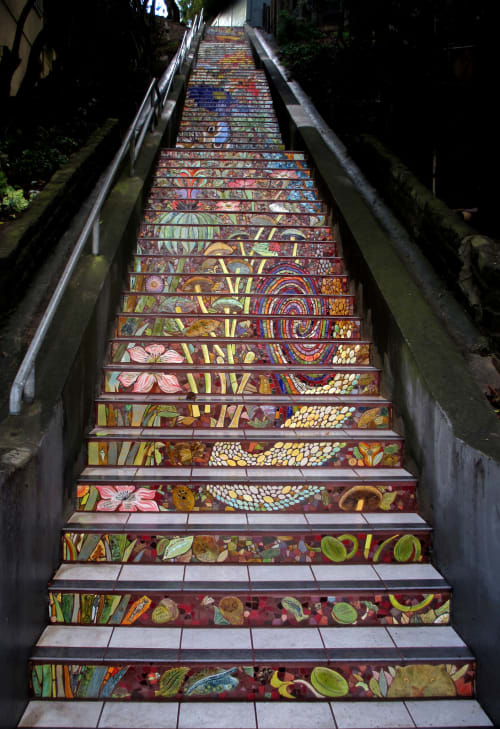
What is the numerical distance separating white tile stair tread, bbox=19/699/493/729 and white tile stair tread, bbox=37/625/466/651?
205mm

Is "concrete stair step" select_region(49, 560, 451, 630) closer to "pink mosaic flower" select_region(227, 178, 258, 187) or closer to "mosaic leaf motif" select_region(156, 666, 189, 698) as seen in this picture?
"mosaic leaf motif" select_region(156, 666, 189, 698)

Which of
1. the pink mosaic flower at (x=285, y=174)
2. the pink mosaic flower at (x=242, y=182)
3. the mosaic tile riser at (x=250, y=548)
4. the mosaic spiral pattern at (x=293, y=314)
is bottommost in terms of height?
the mosaic tile riser at (x=250, y=548)

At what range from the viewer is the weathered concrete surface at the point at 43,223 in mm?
3285

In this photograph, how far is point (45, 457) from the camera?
7.83 ft

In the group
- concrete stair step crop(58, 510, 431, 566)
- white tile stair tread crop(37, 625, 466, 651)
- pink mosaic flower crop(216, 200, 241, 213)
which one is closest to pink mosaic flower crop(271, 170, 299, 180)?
pink mosaic flower crop(216, 200, 241, 213)

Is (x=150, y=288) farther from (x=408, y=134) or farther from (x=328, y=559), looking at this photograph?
(x=408, y=134)

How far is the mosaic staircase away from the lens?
2.10m

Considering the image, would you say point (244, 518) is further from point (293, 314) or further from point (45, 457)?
point (293, 314)

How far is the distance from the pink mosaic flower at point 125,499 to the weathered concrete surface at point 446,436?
1423 mm

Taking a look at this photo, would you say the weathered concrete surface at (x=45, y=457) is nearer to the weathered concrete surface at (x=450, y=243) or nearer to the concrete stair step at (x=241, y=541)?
the concrete stair step at (x=241, y=541)

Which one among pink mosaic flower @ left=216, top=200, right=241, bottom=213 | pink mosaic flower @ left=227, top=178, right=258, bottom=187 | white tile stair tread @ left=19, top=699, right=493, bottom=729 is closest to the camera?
white tile stair tread @ left=19, top=699, right=493, bottom=729

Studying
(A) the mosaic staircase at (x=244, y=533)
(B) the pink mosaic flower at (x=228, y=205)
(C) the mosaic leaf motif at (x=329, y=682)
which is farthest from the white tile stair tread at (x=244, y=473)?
(B) the pink mosaic flower at (x=228, y=205)

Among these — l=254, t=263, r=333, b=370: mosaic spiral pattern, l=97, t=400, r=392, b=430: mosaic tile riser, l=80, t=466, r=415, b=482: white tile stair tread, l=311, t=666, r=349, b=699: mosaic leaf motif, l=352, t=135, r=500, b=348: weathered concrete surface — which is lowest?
l=311, t=666, r=349, b=699: mosaic leaf motif

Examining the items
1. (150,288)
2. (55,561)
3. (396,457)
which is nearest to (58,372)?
(55,561)
